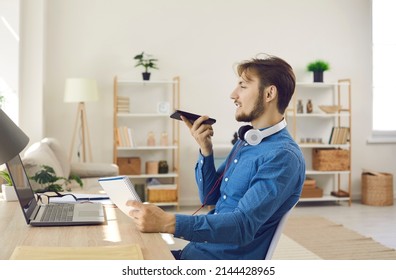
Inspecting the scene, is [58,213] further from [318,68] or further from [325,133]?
[325,133]

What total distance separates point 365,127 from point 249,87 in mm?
4595

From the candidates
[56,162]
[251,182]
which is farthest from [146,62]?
[251,182]

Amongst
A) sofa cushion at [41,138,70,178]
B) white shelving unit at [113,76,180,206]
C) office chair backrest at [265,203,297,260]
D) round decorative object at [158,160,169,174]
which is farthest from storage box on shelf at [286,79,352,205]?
office chair backrest at [265,203,297,260]

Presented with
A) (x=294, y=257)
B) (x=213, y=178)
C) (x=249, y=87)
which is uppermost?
(x=249, y=87)

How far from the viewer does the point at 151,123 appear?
5.36 m

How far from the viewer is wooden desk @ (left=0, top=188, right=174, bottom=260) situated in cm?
131

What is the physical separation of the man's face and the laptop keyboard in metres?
0.59

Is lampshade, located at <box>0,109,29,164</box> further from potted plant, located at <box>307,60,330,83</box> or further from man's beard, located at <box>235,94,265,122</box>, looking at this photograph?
potted plant, located at <box>307,60,330,83</box>

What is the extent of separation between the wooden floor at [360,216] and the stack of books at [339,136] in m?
0.64

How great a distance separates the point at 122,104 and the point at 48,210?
3.38 m

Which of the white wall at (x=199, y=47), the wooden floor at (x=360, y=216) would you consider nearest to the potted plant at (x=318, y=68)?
the white wall at (x=199, y=47)
